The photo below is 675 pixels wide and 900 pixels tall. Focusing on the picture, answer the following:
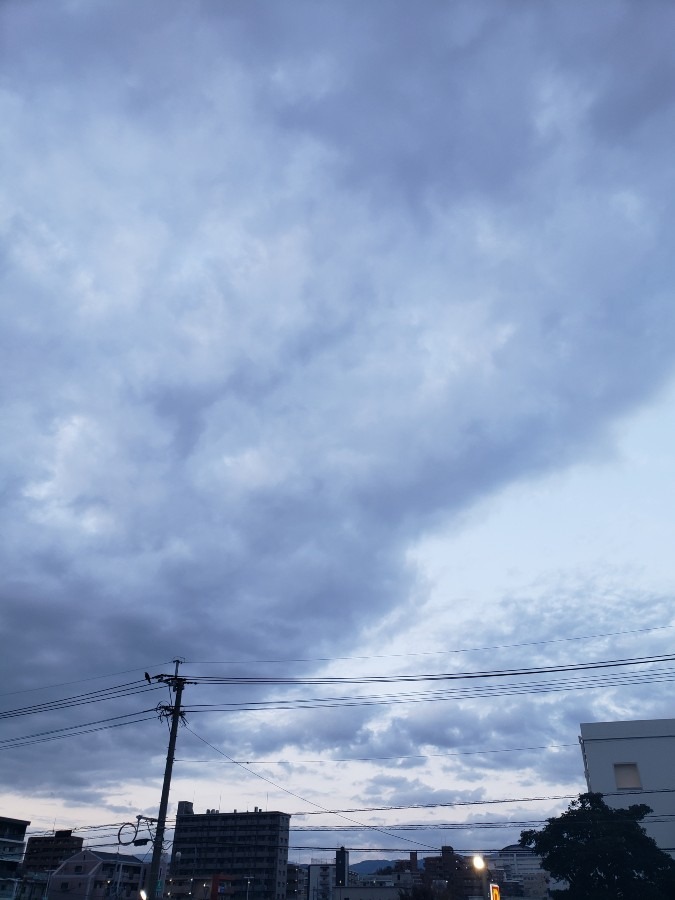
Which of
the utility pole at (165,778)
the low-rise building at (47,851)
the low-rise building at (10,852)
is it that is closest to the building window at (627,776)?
the utility pole at (165,778)

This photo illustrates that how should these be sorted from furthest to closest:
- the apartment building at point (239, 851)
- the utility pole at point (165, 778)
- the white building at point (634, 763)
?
1. the apartment building at point (239, 851)
2. the white building at point (634, 763)
3. the utility pole at point (165, 778)

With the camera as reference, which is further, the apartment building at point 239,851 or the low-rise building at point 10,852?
the apartment building at point 239,851

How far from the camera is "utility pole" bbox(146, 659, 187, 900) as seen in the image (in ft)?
107

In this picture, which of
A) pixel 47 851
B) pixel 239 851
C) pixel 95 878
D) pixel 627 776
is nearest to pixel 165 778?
pixel 627 776

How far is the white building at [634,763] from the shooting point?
201ft

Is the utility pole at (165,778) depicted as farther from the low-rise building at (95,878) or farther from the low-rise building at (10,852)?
the low-rise building at (95,878)

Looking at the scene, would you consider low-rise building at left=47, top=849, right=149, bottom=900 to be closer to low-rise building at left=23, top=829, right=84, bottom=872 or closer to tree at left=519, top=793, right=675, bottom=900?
low-rise building at left=23, top=829, right=84, bottom=872

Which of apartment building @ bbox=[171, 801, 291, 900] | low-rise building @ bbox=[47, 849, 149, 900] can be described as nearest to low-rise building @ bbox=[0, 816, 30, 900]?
low-rise building @ bbox=[47, 849, 149, 900]

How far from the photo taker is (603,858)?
45.6 m

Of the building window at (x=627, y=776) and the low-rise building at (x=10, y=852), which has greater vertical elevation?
the building window at (x=627, y=776)

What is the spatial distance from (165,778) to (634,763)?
160ft

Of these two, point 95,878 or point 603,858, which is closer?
point 603,858

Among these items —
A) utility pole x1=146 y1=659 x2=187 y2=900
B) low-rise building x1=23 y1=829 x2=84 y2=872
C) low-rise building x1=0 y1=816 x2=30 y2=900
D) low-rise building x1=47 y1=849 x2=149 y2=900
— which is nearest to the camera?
utility pole x1=146 y1=659 x2=187 y2=900

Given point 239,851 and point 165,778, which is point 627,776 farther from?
point 239,851
